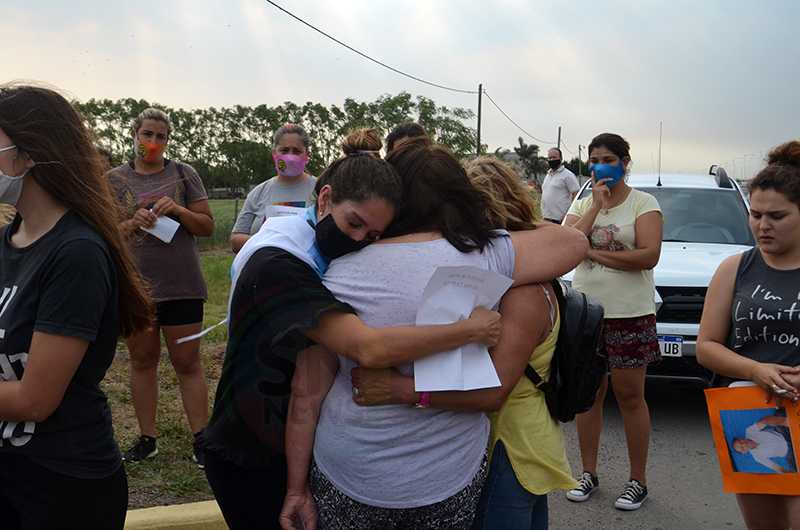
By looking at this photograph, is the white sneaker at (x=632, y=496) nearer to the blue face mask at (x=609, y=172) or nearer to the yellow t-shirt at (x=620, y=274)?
the yellow t-shirt at (x=620, y=274)

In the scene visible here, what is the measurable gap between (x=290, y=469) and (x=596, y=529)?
236cm

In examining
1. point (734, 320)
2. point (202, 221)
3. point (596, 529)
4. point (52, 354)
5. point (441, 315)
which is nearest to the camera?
point (441, 315)

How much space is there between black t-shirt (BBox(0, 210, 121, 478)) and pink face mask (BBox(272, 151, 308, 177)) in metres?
2.48

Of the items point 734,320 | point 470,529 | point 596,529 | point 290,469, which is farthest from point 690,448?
point 290,469

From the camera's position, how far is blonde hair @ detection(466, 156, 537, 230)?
6.03 feet

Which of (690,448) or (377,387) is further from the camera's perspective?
(690,448)

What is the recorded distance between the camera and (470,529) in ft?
6.37

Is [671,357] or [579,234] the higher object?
[579,234]

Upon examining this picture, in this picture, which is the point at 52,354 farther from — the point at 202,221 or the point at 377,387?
the point at 202,221

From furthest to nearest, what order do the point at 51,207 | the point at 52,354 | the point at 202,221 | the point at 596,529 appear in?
the point at 202,221, the point at 596,529, the point at 51,207, the point at 52,354

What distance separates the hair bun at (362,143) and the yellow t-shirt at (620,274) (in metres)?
2.14

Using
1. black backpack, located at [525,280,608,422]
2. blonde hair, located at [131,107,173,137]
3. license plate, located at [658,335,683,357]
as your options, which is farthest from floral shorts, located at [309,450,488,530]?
license plate, located at [658,335,683,357]

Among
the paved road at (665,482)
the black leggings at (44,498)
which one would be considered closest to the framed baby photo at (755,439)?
the paved road at (665,482)

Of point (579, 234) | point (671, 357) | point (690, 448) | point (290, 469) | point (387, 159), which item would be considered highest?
→ point (387, 159)
